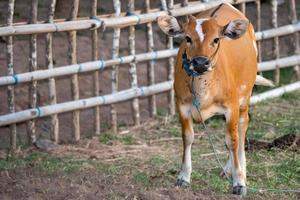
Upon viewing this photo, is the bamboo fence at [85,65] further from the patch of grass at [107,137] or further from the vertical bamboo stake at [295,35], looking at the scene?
the vertical bamboo stake at [295,35]

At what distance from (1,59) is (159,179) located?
408cm

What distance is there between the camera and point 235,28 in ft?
21.5

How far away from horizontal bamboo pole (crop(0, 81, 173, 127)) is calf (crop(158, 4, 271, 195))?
6.48 feet

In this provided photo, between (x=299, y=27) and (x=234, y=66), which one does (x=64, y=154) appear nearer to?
(x=234, y=66)

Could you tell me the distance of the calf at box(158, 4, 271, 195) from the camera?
20.9 feet

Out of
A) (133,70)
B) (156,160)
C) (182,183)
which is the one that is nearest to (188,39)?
(182,183)

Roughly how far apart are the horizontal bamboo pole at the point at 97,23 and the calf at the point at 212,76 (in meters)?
1.76

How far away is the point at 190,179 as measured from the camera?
7195 millimetres

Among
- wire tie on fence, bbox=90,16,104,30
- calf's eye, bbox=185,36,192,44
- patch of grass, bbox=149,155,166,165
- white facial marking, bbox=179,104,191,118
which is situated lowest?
patch of grass, bbox=149,155,166,165

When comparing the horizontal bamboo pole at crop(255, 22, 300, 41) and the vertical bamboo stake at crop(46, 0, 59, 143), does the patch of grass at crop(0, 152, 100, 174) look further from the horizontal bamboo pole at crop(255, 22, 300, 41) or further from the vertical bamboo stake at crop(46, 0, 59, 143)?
the horizontal bamboo pole at crop(255, 22, 300, 41)

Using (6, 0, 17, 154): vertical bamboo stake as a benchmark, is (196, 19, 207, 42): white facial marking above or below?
above

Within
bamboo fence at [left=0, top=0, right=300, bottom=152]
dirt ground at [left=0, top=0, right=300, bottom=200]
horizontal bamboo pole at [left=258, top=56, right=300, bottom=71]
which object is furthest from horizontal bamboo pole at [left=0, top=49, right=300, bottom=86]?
horizontal bamboo pole at [left=258, top=56, right=300, bottom=71]

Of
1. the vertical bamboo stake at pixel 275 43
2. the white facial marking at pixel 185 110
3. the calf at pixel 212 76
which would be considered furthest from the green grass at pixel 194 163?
the vertical bamboo stake at pixel 275 43

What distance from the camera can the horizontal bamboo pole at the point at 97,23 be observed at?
7955 mm
